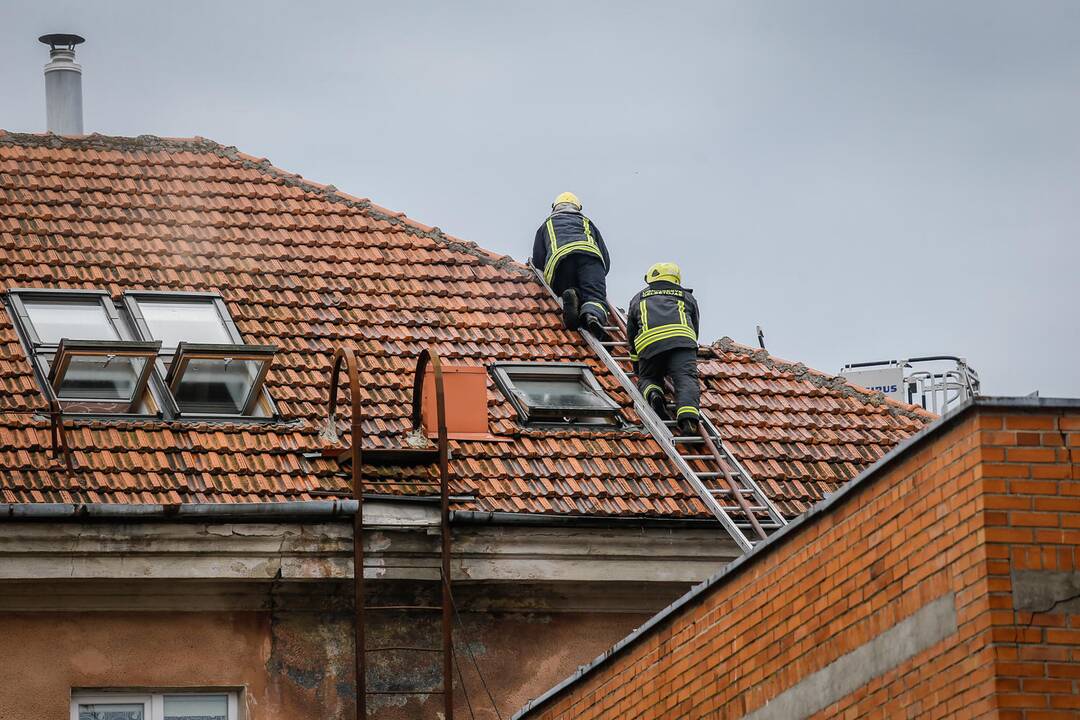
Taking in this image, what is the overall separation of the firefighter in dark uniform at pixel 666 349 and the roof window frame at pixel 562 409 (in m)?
0.34

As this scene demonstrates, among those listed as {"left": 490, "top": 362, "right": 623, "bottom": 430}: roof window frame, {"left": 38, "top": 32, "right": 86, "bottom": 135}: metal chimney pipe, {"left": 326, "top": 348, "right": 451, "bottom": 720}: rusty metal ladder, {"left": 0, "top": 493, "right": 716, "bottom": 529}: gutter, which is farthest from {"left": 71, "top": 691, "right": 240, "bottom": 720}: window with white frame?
{"left": 38, "top": 32, "right": 86, "bottom": 135}: metal chimney pipe

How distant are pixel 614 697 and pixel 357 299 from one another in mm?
6678

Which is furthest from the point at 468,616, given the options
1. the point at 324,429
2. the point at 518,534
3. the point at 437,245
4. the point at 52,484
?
the point at 437,245

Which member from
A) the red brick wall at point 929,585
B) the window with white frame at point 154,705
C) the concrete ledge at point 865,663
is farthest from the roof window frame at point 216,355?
the concrete ledge at point 865,663

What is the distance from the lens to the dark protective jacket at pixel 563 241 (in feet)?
61.4

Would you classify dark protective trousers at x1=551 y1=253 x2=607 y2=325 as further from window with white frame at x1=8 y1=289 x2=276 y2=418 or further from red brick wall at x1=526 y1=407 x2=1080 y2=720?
red brick wall at x1=526 y1=407 x2=1080 y2=720

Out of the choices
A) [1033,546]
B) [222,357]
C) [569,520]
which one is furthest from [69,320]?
[1033,546]

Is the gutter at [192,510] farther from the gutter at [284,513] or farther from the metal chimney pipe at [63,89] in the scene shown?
the metal chimney pipe at [63,89]

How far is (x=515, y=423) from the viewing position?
16.9 metres

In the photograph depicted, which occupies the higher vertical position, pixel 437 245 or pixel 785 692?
pixel 437 245

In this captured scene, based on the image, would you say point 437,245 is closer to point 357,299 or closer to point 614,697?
point 357,299

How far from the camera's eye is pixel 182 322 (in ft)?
56.1

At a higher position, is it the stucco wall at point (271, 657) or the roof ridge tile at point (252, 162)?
the roof ridge tile at point (252, 162)

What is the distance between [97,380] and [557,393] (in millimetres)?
3609
